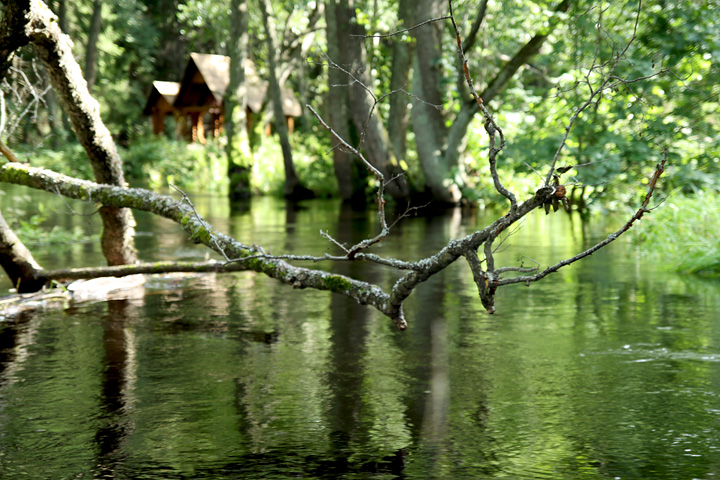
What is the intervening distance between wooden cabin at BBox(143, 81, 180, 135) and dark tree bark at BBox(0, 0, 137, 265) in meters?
42.0

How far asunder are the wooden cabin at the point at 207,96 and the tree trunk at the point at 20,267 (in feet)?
114

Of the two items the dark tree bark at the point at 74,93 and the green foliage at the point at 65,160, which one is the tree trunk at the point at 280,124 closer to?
the green foliage at the point at 65,160

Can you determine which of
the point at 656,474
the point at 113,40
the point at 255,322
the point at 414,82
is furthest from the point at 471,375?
the point at 113,40

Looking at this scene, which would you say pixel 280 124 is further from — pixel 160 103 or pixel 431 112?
pixel 160 103

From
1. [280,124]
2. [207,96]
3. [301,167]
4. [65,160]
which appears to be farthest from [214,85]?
[280,124]

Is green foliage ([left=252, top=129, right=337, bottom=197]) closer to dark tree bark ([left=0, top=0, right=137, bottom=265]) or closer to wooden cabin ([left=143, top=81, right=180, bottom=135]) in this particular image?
wooden cabin ([left=143, top=81, right=180, bottom=135])

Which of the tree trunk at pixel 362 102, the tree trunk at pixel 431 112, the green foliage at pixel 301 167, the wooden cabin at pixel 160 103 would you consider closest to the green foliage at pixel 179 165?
the green foliage at pixel 301 167

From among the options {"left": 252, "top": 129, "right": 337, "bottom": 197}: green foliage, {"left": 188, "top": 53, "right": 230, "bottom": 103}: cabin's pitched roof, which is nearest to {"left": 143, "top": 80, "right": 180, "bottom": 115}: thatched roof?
{"left": 188, "top": 53, "right": 230, "bottom": 103}: cabin's pitched roof

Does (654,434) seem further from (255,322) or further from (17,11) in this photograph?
(17,11)

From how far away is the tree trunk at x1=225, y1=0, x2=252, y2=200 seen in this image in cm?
3597

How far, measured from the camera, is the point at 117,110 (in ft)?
180

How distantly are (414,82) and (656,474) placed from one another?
22.4 m

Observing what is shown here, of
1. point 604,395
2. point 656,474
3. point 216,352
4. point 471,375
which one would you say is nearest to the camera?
point 656,474

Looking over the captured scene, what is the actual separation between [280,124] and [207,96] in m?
20.9
